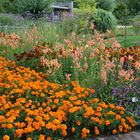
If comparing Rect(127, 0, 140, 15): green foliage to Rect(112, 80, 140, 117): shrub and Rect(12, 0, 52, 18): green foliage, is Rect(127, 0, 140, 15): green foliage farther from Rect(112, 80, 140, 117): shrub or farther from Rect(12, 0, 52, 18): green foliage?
Rect(112, 80, 140, 117): shrub

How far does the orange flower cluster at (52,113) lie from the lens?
422cm

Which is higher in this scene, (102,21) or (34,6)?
(34,6)

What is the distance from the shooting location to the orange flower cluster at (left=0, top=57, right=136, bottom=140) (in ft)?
13.8

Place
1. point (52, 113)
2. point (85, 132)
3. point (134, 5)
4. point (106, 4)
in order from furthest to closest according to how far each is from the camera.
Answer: point (134, 5) → point (106, 4) → point (52, 113) → point (85, 132)

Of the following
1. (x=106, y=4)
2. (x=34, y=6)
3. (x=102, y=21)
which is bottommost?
(x=102, y=21)

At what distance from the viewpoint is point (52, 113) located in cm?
454

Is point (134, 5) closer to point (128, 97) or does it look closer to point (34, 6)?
point (34, 6)

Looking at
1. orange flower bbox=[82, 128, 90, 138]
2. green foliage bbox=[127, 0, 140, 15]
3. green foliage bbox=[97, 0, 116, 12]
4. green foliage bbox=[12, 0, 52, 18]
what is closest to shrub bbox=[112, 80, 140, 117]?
orange flower bbox=[82, 128, 90, 138]

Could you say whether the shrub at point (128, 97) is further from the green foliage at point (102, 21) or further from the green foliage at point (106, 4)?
the green foliage at point (106, 4)

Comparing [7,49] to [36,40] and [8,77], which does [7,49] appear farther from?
[8,77]

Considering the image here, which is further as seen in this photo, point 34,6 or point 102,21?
point 34,6

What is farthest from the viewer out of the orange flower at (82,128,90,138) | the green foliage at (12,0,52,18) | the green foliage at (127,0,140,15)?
the green foliage at (127,0,140,15)

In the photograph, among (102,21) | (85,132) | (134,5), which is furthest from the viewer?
(134,5)

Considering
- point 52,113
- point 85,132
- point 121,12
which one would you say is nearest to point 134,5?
point 121,12
